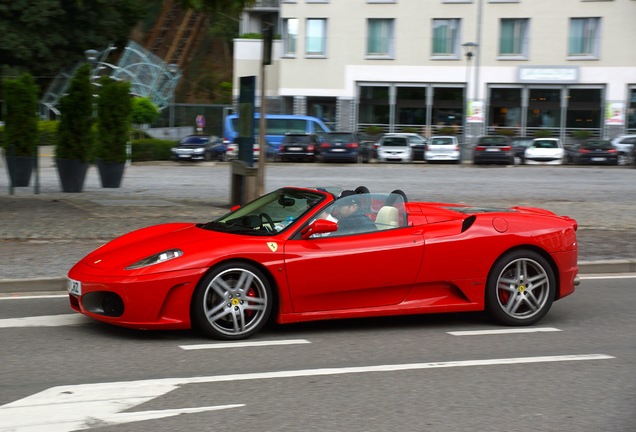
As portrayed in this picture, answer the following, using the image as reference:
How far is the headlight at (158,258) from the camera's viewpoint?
22.3ft

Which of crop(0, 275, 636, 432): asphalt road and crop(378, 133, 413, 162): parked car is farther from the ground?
crop(378, 133, 413, 162): parked car

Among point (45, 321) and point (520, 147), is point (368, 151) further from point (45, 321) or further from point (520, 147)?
point (45, 321)

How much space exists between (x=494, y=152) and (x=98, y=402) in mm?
37448

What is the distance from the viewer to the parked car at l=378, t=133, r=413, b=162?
42469mm

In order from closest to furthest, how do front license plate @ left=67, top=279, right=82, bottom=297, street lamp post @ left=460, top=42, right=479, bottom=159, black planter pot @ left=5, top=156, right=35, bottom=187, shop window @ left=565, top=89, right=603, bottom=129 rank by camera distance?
front license plate @ left=67, top=279, right=82, bottom=297, black planter pot @ left=5, top=156, right=35, bottom=187, street lamp post @ left=460, top=42, right=479, bottom=159, shop window @ left=565, top=89, right=603, bottom=129

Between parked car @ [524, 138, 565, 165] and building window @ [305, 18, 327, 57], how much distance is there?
15591 millimetres

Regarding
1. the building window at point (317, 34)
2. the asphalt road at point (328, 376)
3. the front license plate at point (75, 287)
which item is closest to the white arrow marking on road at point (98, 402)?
the asphalt road at point (328, 376)

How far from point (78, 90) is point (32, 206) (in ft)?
15.3

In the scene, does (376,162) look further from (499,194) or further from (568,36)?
(499,194)

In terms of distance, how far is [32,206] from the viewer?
16562 millimetres

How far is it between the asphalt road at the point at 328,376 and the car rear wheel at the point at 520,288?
7.0 inches

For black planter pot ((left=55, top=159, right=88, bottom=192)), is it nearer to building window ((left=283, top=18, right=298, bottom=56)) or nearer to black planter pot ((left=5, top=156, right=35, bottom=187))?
black planter pot ((left=5, top=156, right=35, bottom=187))

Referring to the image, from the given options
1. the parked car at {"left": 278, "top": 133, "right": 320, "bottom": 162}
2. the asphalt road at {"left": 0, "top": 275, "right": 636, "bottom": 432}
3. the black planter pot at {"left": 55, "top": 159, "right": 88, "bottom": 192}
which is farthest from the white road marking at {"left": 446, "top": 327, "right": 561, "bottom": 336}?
the parked car at {"left": 278, "top": 133, "right": 320, "bottom": 162}

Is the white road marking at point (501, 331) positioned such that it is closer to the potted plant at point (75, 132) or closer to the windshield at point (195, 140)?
the potted plant at point (75, 132)
